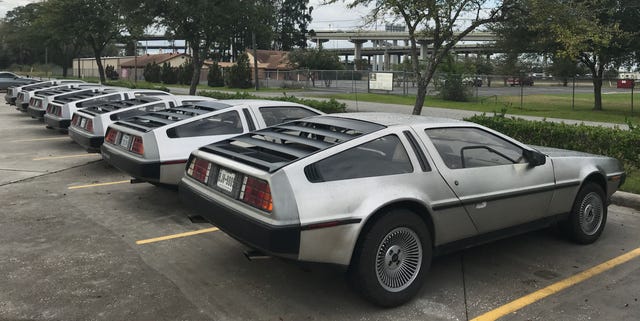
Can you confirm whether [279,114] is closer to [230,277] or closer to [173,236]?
[173,236]

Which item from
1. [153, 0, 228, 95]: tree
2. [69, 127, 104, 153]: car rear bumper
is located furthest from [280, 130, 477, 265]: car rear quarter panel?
[153, 0, 228, 95]: tree

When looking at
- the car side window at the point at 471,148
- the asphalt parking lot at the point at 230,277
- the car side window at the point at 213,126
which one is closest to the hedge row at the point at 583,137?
the asphalt parking lot at the point at 230,277

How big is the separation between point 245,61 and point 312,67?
15.5m

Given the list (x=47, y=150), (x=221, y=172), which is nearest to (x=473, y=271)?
(x=221, y=172)

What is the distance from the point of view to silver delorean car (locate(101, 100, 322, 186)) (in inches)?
245

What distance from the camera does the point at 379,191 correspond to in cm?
375

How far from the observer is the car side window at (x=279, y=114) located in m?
7.09

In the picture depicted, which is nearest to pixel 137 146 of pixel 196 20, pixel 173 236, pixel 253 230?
pixel 173 236

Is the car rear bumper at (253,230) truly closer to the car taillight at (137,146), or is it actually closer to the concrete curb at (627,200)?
the car taillight at (137,146)

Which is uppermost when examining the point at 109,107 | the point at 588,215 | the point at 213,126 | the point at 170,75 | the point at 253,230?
the point at 170,75

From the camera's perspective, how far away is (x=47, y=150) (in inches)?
439

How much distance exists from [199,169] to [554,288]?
3.13m

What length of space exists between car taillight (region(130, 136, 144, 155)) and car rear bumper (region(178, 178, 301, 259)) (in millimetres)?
2256

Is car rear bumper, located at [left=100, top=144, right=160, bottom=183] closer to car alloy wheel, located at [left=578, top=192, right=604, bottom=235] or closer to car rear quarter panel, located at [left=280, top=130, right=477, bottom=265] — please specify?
car rear quarter panel, located at [left=280, top=130, right=477, bottom=265]
